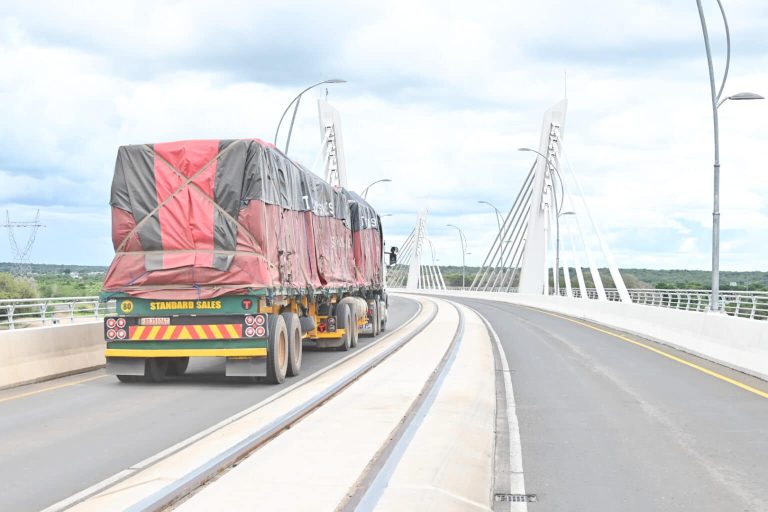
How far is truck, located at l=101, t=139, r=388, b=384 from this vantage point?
565 inches

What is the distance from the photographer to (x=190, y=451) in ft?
28.4

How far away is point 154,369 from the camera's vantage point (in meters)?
15.3

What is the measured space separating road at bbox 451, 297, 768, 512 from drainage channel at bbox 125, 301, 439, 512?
2460mm

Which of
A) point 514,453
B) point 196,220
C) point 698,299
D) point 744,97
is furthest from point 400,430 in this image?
point 698,299

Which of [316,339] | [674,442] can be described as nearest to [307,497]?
[674,442]

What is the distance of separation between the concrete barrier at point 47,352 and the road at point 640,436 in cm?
760

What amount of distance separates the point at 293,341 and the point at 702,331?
1035cm

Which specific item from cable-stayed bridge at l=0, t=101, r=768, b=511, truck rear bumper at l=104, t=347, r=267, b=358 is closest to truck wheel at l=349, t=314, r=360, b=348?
cable-stayed bridge at l=0, t=101, r=768, b=511

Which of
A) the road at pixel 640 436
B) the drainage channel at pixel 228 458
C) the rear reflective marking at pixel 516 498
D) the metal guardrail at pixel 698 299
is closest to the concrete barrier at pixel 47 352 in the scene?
the drainage channel at pixel 228 458

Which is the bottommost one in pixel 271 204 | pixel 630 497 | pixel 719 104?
pixel 630 497

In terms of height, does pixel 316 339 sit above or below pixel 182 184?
below

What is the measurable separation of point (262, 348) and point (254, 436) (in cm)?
529

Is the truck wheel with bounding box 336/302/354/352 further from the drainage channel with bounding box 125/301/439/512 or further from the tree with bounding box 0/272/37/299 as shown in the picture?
the tree with bounding box 0/272/37/299

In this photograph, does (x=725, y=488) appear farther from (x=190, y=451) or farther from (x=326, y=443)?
(x=190, y=451)
